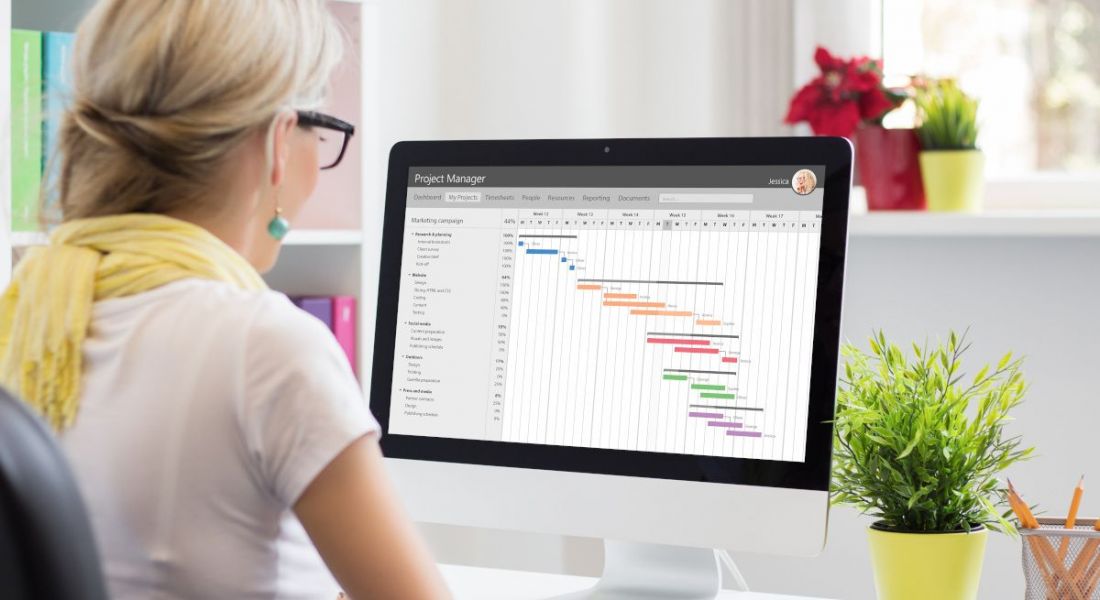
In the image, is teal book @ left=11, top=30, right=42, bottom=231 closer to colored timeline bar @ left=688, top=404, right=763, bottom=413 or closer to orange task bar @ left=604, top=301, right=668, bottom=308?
orange task bar @ left=604, top=301, right=668, bottom=308

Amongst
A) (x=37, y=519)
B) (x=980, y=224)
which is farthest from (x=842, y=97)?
(x=37, y=519)

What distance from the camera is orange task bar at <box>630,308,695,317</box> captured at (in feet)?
3.82

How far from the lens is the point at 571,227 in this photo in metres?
1.21

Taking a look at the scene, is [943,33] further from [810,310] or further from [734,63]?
[810,310]

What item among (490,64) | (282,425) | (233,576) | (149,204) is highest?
(490,64)

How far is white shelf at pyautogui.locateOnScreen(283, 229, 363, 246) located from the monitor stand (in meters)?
0.78

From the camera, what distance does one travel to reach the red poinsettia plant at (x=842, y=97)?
6.27 ft

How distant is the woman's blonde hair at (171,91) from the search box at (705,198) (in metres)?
0.40

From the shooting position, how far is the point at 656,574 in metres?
1.23

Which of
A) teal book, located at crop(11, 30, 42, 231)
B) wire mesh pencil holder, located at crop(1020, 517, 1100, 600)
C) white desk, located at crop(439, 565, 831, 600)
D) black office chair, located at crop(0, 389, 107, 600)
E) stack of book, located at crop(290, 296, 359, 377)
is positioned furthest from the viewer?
stack of book, located at crop(290, 296, 359, 377)

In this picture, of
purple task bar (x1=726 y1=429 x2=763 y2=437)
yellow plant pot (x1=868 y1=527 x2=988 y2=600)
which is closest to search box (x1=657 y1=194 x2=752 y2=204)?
purple task bar (x1=726 y1=429 x2=763 y2=437)

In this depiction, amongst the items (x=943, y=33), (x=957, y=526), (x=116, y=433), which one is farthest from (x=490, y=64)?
(x=116, y=433)

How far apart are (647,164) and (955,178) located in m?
0.86

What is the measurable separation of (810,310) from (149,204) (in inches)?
22.5
